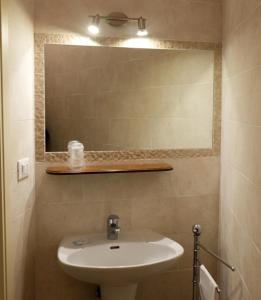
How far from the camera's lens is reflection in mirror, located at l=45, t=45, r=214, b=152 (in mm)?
2004

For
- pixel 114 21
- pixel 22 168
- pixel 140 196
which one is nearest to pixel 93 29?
pixel 114 21

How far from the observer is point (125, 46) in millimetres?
2045

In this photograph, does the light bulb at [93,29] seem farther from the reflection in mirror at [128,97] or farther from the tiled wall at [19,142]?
the tiled wall at [19,142]

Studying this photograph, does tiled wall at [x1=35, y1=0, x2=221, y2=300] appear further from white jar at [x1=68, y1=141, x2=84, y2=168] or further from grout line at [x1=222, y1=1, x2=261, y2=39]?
grout line at [x1=222, y1=1, x2=261, y2=39]

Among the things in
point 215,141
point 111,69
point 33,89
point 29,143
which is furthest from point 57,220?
point 215,141

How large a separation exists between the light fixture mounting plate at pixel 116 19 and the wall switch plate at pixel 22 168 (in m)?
0.93

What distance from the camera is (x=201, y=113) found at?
2154 mm

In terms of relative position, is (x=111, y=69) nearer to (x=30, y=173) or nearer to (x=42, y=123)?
(x=42, y=123)

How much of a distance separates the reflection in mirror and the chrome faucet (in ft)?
1.37

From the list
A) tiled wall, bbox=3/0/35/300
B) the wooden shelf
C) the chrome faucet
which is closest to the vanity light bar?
tiled wall, bbox=3/0/35/300

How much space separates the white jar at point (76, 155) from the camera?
6.46ft

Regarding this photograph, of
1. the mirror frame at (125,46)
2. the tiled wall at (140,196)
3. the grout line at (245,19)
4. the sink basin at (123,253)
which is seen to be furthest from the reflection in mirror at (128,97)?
the sink basin at (123,253)

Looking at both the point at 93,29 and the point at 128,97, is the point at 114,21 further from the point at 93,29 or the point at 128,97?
the point at 128,97

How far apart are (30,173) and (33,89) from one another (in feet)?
1.59
